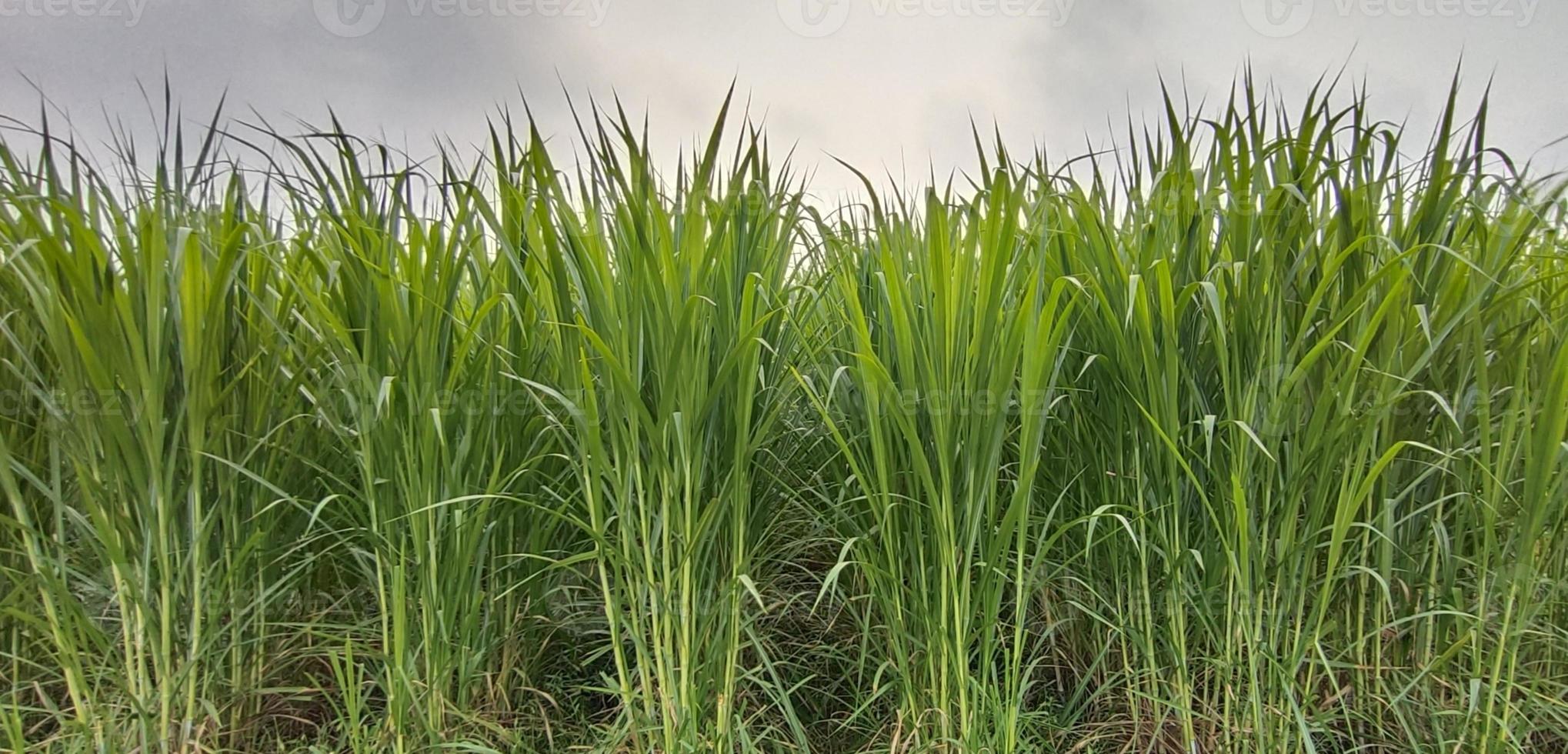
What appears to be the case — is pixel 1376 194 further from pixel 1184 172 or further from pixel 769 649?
pixel 769 649

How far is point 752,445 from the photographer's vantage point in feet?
4.31

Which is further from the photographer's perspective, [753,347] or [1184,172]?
[1184,172]

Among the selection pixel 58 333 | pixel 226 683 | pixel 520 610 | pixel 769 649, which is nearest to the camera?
pixel 58 333

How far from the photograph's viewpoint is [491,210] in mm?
1311

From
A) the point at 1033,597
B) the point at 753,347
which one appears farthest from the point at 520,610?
the point at 1033,597

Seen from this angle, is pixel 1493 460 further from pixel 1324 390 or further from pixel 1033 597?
pixel 1033 597

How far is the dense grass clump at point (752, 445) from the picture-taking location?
1.24 metres

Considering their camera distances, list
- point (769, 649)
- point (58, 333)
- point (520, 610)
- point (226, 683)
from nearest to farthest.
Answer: point (58, 333) → point (226, 683) → point (520, 610) → point (769, 649)

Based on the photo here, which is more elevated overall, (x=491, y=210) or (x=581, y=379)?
(x=491, y=210)

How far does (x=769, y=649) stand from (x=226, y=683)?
1.02 m

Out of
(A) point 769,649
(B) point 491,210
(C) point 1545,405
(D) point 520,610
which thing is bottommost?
(A) point 769,649

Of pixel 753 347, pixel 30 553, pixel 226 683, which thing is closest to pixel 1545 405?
pixel 753 347

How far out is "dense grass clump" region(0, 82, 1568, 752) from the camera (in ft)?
4.07

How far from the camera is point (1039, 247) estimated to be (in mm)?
1273
